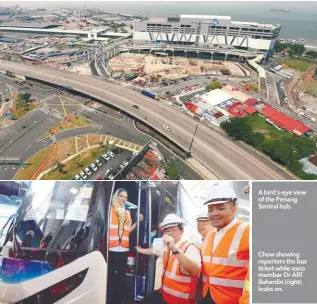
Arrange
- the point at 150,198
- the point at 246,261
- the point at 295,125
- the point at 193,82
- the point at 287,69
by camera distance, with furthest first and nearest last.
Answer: the point at 287,69
the point at 193,82
the point at 295,125
the point at 150,198
the point at 246,261

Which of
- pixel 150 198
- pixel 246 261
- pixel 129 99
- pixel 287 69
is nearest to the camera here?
pixel 246 261

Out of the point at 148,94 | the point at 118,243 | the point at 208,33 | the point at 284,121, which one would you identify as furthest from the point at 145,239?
the point at 208,33

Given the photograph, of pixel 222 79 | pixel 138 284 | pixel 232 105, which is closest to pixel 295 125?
Answer: pixel 232 105

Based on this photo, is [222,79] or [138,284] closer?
[138,284]

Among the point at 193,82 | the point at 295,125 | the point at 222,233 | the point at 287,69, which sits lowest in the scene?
the point at 222,233

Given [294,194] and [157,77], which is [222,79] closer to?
[157,77]

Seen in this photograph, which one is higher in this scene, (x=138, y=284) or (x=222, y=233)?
(x=222, y=233)
